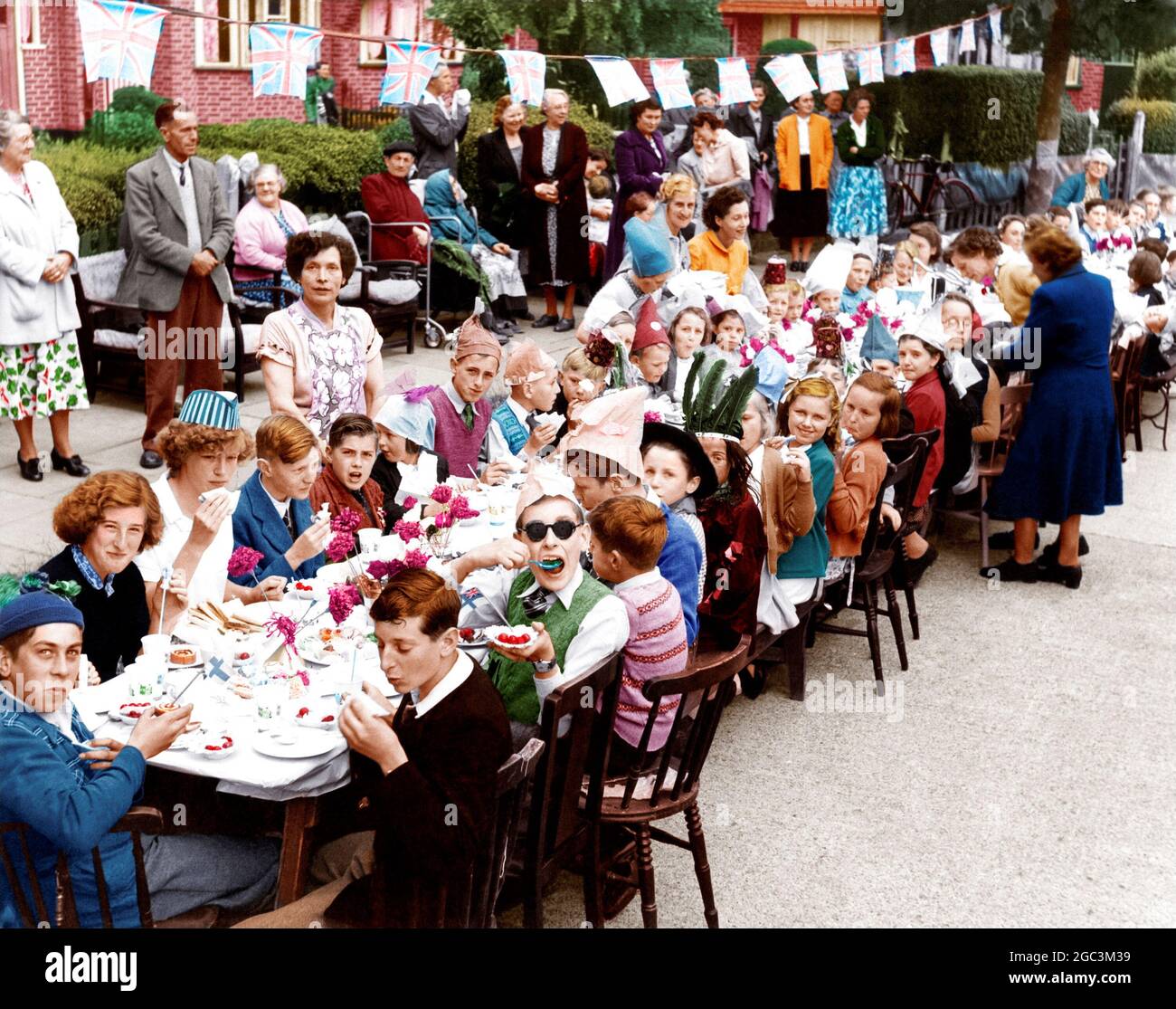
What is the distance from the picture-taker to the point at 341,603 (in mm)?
3998

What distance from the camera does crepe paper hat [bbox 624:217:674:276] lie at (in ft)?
24.9

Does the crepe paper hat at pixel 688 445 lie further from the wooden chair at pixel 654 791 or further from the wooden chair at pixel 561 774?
the wooden chair at pixel 561 774

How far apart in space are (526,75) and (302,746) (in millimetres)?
8060

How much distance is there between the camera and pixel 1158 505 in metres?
8.55

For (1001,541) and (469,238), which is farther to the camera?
(469,238)

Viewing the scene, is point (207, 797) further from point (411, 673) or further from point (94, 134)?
point (94, 134)

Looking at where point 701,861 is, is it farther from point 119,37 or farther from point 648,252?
point 119,37

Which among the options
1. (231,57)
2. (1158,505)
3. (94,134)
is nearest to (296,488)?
(1158,505)

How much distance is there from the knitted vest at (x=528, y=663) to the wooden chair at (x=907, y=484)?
2.40m

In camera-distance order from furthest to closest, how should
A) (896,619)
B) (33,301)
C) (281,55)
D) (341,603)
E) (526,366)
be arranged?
(281,55) < (33,301) < (896,619) < (526,366) < (341,603)

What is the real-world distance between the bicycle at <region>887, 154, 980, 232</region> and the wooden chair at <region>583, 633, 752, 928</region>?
14191 millimetres

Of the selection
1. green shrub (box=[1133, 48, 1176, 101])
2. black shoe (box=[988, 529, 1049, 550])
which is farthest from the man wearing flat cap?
green shrub (box=[1133, 48, 1176, 101])

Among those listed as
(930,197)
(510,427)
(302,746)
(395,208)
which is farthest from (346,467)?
(930,197)
